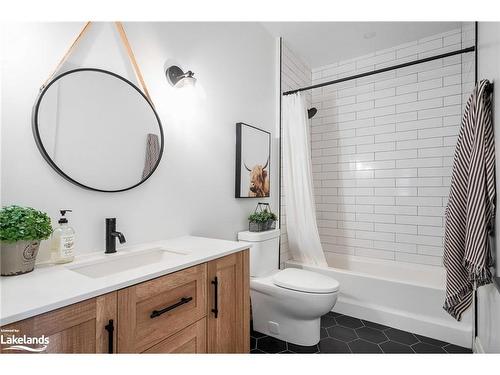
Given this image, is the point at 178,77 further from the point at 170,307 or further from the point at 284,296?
the point at 284,296

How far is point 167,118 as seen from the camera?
168 centimetres

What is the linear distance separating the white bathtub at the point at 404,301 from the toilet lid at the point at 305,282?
2.07 ft

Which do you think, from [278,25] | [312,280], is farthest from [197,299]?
[278,25]

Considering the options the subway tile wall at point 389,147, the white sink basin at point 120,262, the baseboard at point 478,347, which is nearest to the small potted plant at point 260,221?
the subway tile wall at point 389,147

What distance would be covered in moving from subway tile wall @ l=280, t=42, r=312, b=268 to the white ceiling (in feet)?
0.31

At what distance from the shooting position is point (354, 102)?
10.4 feet

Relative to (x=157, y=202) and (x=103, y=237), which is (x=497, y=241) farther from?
(x=103, y=237)

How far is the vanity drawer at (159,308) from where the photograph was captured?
0.93m

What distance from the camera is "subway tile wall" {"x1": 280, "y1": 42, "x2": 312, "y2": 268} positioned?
9.21 feet

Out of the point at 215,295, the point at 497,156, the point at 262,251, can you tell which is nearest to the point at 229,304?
the point at 215,295

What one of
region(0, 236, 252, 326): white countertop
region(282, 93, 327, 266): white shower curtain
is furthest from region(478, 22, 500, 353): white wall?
region(0, 236, 252, 326): white countertop

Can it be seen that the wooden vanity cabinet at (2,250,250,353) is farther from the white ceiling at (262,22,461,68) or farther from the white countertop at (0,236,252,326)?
the white ceiling at (262,22,461,68)

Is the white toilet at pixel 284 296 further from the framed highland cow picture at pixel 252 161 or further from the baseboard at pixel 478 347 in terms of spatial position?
the baseboard at pixel 478 347

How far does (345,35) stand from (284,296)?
2.55 m
